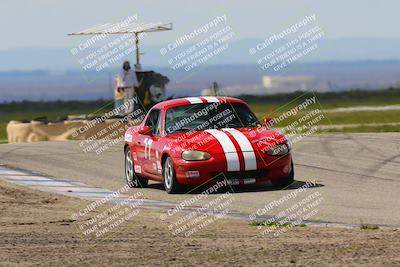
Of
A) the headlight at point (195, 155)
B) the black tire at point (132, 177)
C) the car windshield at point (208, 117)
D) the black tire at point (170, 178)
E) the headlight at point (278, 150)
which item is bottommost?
the black tire at point (132, 177)

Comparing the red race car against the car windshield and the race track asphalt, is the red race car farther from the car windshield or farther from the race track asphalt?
the race track asphalt

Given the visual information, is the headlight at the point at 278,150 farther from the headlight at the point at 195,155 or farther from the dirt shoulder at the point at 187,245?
the dirt shoulder at the point at 187,245

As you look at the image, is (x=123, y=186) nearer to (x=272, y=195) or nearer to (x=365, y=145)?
(x=272, y=195)

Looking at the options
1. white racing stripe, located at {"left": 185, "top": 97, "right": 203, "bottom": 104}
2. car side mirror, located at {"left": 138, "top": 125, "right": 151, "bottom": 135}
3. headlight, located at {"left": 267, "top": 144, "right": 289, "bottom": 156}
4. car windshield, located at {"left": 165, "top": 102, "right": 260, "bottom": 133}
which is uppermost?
white racing stripe, located at {"left": 185, "top": 97, "right": 203, "bottom": 104}

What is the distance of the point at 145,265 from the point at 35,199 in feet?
20.5

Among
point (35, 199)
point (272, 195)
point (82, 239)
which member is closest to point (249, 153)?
point (272, 195)

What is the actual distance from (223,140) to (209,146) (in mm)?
220

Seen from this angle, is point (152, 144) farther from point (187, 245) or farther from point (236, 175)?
point (187, 245)

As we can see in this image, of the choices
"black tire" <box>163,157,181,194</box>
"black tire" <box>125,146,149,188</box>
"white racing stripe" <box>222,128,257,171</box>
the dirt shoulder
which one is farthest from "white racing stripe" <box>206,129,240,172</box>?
the dirt shoulder

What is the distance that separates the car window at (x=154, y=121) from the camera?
51.7ft

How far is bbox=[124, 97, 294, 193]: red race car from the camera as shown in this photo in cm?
1456

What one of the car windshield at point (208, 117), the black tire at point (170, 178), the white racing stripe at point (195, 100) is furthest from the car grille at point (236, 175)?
the white racing stripe at point (195, 100)

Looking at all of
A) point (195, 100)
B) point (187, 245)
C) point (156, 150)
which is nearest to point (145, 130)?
point (156, 150)

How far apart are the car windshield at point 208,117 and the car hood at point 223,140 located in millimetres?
250
